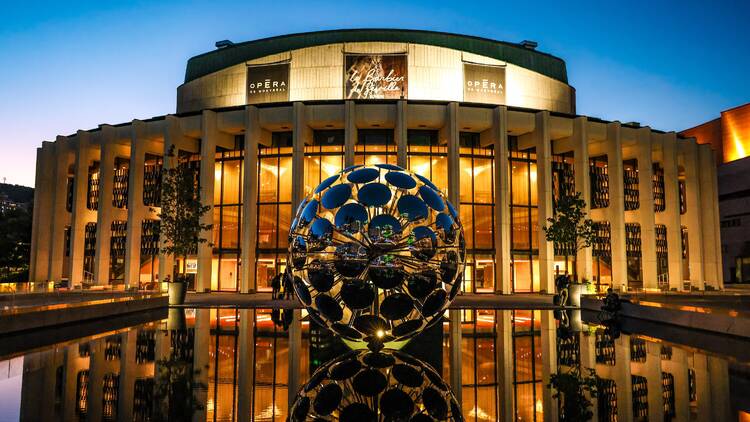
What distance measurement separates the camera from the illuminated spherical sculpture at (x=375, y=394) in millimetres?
5802

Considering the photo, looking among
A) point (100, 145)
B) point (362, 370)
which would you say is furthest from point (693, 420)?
point (100, 145)

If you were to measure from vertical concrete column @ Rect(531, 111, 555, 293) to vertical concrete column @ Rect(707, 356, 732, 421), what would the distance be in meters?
26.9

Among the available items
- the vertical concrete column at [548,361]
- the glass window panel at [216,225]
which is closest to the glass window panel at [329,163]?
the glass window panel at [216,225]

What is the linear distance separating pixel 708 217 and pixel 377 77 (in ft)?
95.7

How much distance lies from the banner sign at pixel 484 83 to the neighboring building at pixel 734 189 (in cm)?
3146

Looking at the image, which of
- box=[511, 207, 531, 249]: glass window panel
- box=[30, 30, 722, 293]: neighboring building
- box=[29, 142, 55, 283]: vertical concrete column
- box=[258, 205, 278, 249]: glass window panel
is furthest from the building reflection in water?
box=[29, 142, 55, 283]: vertical concrete column

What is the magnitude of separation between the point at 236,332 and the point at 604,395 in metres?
9.76

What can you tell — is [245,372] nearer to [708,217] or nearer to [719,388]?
[719,388]

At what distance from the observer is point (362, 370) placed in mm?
8031

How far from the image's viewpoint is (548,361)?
9.80 metres

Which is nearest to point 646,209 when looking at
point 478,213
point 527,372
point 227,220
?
point 478,213

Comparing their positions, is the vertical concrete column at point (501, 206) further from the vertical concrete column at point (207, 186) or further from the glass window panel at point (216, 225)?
the glass window panel at point (216, 225)

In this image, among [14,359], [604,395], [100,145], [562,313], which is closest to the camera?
[604,395]

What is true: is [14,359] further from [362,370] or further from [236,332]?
[362,370]
